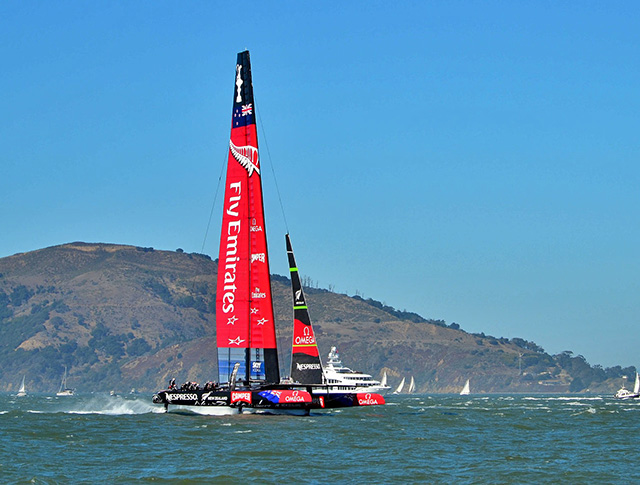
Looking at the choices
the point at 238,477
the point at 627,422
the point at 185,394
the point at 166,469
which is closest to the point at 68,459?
the point at 166,469

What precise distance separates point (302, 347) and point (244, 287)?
8739mm

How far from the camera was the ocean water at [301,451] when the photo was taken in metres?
26.7

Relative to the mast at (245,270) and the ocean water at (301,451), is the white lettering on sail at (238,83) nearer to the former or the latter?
the mast at (245,270)

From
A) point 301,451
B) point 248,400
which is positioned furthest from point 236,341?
point 301,451

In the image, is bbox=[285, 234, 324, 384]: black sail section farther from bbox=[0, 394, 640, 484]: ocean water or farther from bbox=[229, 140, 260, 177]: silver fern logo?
bbox=[229, 140, 260, 177]: silver fern logo

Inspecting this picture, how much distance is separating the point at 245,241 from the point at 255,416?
8089mm

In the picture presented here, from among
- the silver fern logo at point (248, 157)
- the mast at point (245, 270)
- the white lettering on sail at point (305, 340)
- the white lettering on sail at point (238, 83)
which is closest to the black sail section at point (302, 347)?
the white lettering on sail at point (305, 340)

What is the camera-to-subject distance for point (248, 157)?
46219 mm

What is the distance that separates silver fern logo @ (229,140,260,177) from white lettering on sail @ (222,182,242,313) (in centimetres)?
94

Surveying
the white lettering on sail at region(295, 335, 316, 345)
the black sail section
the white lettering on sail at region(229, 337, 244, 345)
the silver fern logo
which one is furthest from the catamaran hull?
the silver fern logo

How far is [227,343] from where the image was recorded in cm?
4531

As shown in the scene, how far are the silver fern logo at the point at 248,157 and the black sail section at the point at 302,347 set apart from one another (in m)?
8.06

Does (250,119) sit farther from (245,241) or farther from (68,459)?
(68,459)

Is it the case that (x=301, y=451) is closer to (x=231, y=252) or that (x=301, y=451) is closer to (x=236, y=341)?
(x=236, y=341)
